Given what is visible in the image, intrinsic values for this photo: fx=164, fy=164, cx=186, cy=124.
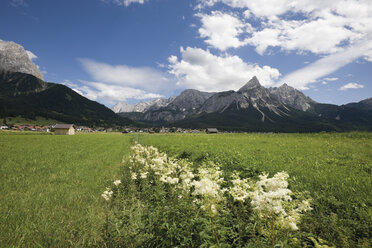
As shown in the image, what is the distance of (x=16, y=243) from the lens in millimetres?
4754

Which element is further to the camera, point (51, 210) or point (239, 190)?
point (51, 210)

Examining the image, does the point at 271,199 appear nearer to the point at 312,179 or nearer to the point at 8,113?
the point at 312,179

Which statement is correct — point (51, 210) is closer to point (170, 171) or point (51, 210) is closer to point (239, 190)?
point (170, 171)

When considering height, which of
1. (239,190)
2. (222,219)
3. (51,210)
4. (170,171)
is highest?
(239,190)

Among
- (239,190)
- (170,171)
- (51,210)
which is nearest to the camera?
(239,190)

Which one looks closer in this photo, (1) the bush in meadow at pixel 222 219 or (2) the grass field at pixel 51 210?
(1) the bush in meadow at pixel 222 219

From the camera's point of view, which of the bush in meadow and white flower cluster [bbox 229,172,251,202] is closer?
the bush in meadow

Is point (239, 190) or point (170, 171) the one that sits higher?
point (239, 190)

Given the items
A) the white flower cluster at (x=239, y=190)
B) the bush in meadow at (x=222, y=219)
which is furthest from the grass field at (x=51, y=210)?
the white flower cluster at (x=239, y=190)

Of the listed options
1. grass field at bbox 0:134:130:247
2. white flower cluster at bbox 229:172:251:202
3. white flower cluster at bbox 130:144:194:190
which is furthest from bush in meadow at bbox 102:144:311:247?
grass field at bbox 0:134:130:247

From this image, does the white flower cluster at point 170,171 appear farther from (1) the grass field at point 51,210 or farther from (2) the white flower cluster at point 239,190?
(1) the grass field at point 51,210

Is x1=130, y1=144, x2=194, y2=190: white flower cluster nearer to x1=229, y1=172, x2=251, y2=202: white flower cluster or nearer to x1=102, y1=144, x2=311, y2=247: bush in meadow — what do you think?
x1=102, y1=144, x2=311, y2=247: bush in meadow

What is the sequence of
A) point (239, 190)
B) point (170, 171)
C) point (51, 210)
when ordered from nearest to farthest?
point (239, 190)
point (170, 171)
point (51, 210)

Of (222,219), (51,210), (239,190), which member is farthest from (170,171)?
(51,210)
